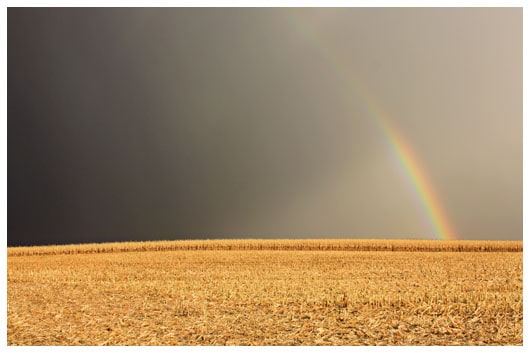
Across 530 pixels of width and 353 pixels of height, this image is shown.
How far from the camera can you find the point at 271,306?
15688mm

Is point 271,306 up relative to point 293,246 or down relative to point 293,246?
up

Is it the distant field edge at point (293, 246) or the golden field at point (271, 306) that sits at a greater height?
the golden field at point (271, 306)

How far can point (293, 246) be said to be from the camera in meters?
49.3

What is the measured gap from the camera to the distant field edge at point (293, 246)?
158 feet

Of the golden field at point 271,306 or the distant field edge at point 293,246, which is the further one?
the distant field edge at point 293,246

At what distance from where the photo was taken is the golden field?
41.0 feet

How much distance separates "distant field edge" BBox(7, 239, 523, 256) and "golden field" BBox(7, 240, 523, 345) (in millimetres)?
19266

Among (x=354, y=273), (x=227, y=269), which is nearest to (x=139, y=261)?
(x=227, y=269)

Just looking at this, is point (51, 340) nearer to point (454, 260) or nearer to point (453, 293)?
point (453, 293)

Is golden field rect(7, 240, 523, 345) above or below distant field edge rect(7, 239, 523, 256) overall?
above

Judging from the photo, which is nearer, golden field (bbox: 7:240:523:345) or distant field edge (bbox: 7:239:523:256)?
golden field (bbox: 7:240:523:345)

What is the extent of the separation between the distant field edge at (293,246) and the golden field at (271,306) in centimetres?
1927

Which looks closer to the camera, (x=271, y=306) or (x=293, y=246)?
(x=271, y=306)

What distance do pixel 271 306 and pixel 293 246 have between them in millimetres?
33805
